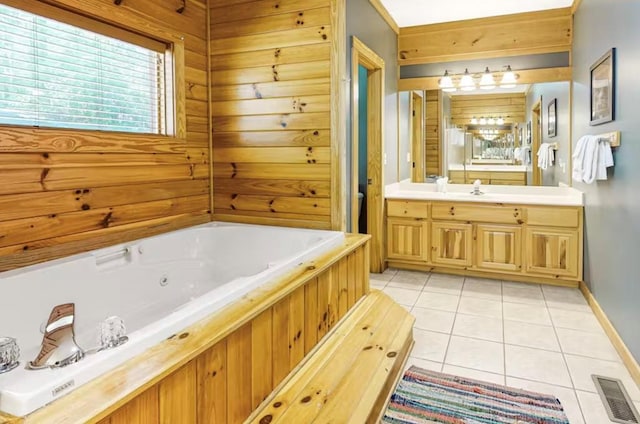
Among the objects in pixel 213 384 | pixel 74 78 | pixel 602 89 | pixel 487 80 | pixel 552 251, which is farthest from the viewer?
pixel 487 80

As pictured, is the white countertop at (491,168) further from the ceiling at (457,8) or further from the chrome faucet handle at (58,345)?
the chrome faucet handle at (58,345)

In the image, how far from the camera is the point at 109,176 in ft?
8.10

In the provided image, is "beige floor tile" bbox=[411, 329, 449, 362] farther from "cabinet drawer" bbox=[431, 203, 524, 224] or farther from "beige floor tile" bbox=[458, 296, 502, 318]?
Result: "cabinet drawer" bbox=[431, 203, 524, 224]

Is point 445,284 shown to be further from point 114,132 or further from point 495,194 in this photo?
point 114,132

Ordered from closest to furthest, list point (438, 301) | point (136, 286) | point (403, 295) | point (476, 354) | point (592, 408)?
point (592, 408) < point (136, 286) < point (476, 354) < point (438, 301) < point (403, 295)

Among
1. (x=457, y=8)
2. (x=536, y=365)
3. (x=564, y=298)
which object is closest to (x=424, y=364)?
(x=536, y=365)

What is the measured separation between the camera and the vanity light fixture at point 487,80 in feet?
14.6

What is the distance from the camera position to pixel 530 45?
4.23 meters

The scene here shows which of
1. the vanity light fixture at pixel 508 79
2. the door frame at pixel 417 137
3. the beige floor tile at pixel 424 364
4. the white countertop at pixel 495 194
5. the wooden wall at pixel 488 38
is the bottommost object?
the beige floor tile at pixel 424 364

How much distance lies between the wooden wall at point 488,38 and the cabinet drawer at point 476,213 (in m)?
1.56

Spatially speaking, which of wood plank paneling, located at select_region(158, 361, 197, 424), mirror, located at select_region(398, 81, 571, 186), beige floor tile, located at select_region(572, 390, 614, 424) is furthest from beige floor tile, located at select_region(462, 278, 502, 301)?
wood plank paneling, located at select_region(158, 361, 197, 424)

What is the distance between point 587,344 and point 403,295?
53.5 inches

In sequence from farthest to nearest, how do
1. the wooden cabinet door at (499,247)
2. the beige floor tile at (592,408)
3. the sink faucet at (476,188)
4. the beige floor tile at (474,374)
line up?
the sink faucet at (476,188) → the wooden cabinet door at (499,247) → the beige floor tile at (474,374) → the beige floor tile at (592,408)

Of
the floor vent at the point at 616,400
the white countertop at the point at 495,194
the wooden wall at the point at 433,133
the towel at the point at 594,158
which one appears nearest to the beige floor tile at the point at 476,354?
the floor vent at the point at 616,400
